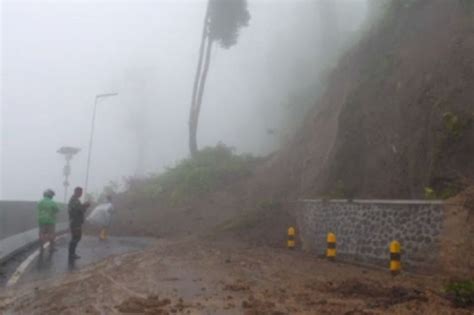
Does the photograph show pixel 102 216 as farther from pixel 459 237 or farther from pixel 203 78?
pixel 203 78

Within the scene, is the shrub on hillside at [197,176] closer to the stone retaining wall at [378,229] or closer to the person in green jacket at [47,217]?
the stone retaining wall at [378,229]

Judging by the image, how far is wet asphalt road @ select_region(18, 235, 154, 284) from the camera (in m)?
11.8

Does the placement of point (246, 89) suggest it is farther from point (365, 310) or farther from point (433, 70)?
point (365, 310)

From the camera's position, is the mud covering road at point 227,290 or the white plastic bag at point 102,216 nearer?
the mud covering road at point 227,290

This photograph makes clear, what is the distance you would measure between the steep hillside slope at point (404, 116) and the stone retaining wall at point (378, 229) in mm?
982

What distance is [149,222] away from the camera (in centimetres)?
2600

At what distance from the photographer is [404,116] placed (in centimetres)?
1555

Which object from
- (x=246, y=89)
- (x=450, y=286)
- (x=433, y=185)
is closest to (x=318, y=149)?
(x=433, y=185)

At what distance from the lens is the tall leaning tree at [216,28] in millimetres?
35062

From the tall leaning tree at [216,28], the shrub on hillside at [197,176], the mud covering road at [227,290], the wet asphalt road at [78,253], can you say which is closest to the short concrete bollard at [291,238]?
the mud covering road at [227,290]

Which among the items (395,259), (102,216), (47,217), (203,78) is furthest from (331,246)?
(203,78)

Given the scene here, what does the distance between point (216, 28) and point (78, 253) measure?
904 inches

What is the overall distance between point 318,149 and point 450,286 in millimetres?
12944

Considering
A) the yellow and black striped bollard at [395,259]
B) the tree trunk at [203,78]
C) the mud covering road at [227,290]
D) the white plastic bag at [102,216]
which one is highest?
the tree trunk at [203,78]
